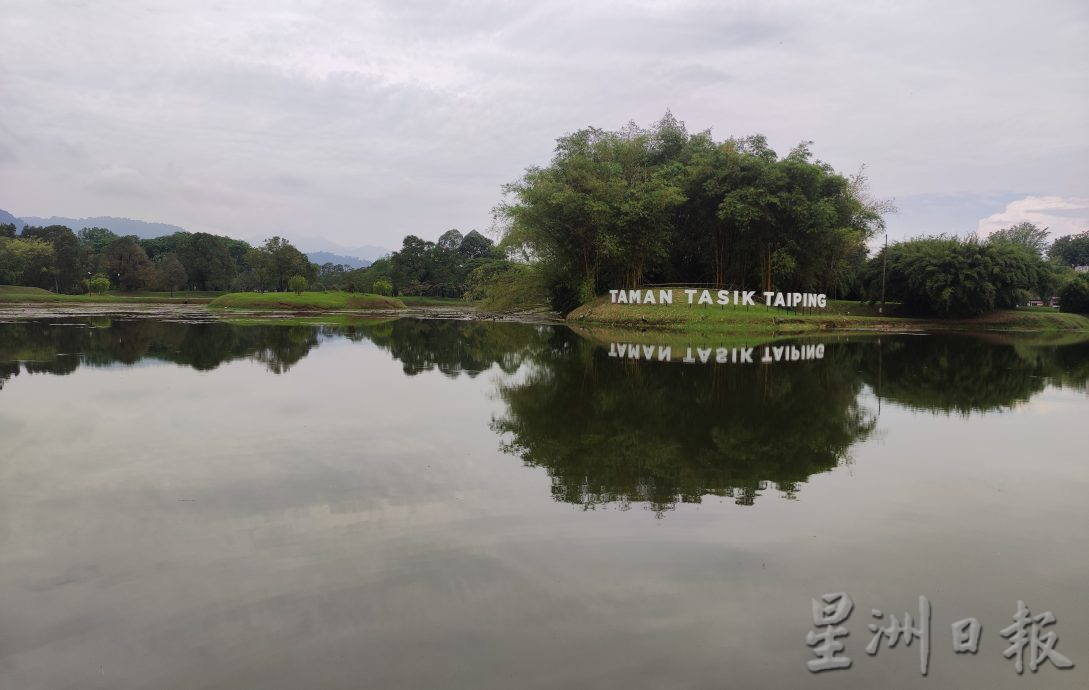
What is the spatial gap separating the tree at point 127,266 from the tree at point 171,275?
89 centimetres

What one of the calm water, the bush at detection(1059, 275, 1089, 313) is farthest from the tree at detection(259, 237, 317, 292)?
the bush at detection(1059, 275, 1089, 313)

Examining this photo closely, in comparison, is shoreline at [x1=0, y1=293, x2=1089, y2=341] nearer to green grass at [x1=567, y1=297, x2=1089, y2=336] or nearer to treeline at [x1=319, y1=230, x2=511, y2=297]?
green grass at [x1=567, y1=297, x2=1089, y2=336]

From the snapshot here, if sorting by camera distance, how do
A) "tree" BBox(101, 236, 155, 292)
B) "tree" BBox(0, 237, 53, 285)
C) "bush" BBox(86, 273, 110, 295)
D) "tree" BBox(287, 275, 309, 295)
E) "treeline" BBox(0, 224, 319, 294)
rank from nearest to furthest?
"tree" BBox(287, 275, 309, 295) → "bush" BBox(86, 273, 110, 295) → "tree" BBox(0, 237, 53, 285) → "treeline" BBox(0, 224, 319, 294) → "tree" BBox(101, 236, 155, 292)

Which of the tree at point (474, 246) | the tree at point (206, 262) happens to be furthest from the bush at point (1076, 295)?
the tree at point (206, 262)

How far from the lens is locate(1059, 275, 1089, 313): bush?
157ft

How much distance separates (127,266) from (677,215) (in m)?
71.4

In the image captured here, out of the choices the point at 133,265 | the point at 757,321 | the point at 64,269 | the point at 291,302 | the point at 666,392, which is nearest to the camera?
the point at 666,392

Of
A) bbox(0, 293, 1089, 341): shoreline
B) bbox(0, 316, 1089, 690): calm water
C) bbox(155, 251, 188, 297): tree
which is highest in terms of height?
bbox(155, 251, 188, 297): tree

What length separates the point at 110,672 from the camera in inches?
→ 123

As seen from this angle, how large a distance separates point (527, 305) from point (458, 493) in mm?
46860

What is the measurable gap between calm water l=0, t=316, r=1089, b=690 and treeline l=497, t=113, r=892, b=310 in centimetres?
2691

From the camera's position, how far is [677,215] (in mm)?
41250

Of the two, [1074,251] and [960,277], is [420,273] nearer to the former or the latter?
[960,277]

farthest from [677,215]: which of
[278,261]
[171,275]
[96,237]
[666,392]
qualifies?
[96,237]
